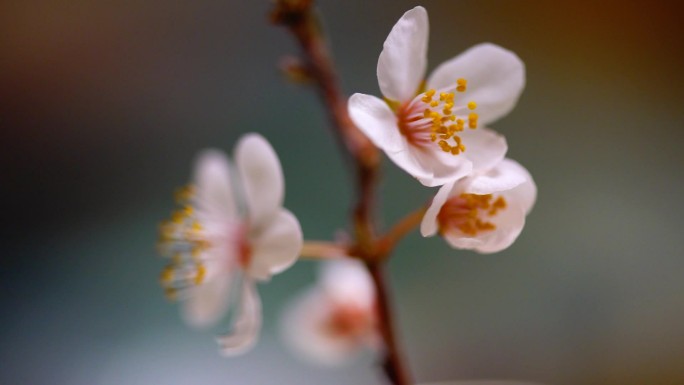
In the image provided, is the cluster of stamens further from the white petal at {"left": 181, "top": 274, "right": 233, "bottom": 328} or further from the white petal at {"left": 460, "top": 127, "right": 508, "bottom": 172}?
the white petal at {"left": 460, "top": 127, "right": 508, "bottom": 172}

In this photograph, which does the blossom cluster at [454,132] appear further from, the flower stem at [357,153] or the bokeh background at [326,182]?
the bokeh background at [326,182]

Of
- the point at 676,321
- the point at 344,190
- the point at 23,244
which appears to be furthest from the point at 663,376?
the point at 23,244

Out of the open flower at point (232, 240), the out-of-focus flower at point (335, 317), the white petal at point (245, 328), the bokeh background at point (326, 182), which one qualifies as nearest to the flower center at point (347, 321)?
the out-of-focus flower at point (335, 317)

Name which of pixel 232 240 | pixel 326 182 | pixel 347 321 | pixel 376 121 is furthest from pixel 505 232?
pixel 326 182

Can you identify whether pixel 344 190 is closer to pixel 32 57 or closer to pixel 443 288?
pixel 443 288

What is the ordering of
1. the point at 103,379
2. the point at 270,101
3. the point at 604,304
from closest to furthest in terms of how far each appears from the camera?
the point at 103,379
the point at 604,304
the point at 270,101

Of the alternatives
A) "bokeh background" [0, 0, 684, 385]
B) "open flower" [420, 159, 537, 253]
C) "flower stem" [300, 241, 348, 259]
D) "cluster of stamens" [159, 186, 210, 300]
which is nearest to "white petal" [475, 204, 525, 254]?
"open flower" [420, 159, 537, 253]

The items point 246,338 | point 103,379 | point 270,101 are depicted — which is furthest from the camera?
point 270,101
